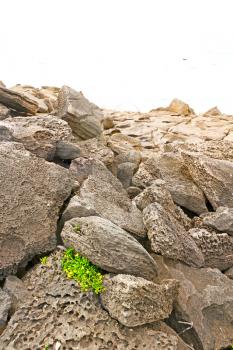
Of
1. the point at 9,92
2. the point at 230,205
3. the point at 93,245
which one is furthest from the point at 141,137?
the point at 93,245

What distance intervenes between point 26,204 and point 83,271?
1.87 m

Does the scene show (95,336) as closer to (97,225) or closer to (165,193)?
(97,225)

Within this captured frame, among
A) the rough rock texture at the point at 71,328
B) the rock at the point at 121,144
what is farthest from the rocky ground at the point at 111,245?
the rock at the point at 121,144

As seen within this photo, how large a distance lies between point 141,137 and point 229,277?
37.2ft

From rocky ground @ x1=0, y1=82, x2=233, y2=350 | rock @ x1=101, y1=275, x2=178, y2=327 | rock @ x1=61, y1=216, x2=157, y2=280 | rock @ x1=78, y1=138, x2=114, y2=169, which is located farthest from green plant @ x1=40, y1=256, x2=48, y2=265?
rock @ x1=78, y1=138, x2=114, y2=169

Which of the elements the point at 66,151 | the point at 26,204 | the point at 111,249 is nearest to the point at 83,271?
the point at 111,249

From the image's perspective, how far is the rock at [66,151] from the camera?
32.8ft

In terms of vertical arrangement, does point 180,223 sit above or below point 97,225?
below

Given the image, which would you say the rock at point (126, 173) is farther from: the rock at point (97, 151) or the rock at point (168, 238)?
the rock at point (168, 238)

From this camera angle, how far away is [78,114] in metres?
12.1

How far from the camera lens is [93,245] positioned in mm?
6949

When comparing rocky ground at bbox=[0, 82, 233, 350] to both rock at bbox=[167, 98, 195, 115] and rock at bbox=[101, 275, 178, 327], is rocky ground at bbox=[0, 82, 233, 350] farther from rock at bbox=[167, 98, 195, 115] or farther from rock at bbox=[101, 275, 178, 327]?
rock at bbox=[167, 98, 195, 115]

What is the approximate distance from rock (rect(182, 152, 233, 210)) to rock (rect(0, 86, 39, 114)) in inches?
222

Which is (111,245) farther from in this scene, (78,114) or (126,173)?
(78,114)
